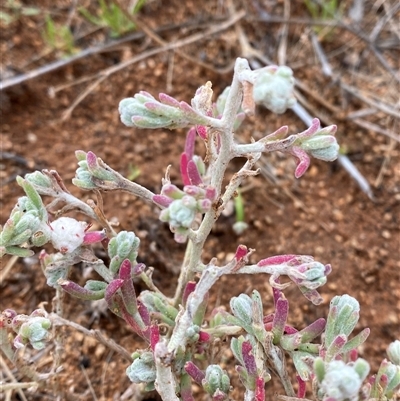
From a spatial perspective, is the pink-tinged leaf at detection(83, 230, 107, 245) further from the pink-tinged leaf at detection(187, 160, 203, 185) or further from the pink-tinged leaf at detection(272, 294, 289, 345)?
the pink-tinged leaf at detection(272, 294, 289, 345)

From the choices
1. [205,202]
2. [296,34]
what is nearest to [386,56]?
[296,34]

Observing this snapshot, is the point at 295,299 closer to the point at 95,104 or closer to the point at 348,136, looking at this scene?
the point at 348,136

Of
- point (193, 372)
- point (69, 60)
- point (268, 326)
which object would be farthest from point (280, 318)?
point (69, 60)

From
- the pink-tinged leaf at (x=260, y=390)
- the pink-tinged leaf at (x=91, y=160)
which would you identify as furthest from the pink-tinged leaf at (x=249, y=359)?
the pink-tinged leaf at (x=91, y=160)

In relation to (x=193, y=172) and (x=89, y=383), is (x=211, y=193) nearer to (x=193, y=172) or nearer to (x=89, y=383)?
(x=193, y=172)

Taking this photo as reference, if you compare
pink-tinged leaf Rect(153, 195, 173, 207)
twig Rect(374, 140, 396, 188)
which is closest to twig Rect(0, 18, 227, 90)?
twig Rect(374, 140, 396, 188)

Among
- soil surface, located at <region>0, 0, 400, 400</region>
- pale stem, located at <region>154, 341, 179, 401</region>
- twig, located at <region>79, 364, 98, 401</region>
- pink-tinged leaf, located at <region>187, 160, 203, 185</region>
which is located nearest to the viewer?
pale stem, located at <region>154, 341, 179, 401</region>
